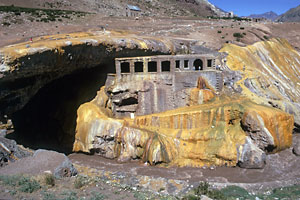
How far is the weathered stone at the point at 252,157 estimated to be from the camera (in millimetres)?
19750

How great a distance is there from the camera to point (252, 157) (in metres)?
19.8

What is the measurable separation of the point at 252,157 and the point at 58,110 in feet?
67.2

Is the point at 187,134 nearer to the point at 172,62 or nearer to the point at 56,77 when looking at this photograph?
the point at 172,62

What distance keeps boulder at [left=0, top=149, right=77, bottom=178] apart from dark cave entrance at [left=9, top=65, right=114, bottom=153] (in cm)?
937

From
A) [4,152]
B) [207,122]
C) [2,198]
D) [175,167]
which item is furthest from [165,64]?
[2,198]

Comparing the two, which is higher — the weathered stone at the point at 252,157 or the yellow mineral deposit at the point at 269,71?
the yellow mineral deposit at the point at 269,71

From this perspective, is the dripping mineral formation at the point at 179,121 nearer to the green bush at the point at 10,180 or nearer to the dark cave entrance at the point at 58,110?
the dark cave entrance at the point at 58,110

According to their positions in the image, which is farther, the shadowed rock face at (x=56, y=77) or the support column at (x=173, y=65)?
the support column at (x=173, y=65)

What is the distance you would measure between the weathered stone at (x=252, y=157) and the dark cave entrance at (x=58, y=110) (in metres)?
16.0

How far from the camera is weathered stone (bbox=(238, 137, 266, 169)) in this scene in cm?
1975

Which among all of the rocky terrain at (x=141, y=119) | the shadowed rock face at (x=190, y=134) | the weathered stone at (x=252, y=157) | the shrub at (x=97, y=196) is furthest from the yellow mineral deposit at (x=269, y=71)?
the shrub at (x=97, y=196)

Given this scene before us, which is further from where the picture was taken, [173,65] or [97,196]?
[173,65]

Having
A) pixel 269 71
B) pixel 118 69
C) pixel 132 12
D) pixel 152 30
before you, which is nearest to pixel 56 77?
pixel 118 69

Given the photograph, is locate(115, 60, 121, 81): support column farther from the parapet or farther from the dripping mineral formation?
the dripping mineral formation
